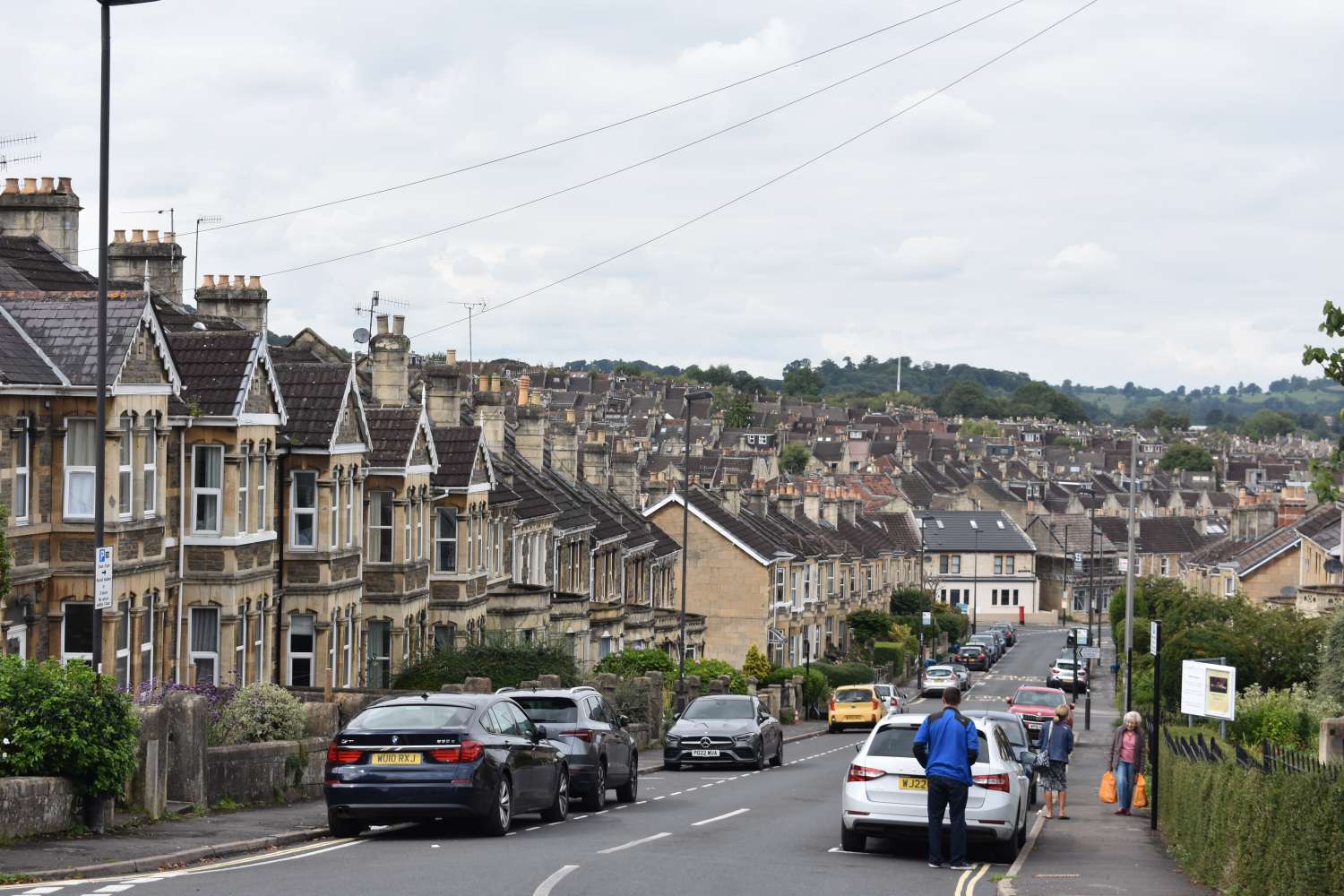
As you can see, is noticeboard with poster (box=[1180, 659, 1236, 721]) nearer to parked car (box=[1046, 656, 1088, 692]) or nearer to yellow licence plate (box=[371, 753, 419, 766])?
yellow licence plate (box=[371, 753, 419, 766])

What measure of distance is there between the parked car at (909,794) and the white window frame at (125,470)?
13.4 m

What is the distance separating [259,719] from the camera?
2433 centimetres

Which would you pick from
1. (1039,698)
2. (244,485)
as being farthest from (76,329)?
(1039,698)

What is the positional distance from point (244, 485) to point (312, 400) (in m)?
3.93

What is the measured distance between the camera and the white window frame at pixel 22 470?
2664 cm

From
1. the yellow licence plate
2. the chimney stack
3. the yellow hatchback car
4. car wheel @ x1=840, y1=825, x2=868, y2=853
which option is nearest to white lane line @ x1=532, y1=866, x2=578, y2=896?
the yellow licence plate

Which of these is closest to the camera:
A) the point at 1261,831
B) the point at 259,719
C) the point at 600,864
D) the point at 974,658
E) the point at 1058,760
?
the point at 1261,831

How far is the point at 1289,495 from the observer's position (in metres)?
103

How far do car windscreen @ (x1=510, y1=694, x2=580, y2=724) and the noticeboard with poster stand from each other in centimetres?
821

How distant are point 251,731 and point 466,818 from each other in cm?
452

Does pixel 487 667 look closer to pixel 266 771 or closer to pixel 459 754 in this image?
pixel 266 771

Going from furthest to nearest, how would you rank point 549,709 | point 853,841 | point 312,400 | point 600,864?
point 312,400 → point 549,709 → point 853,841 → point 600,864

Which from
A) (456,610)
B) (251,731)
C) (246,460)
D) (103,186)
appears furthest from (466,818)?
(456,610)

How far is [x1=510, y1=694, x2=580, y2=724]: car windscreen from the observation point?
83.0 ft
